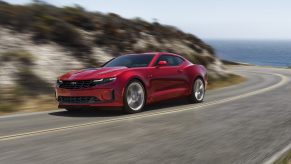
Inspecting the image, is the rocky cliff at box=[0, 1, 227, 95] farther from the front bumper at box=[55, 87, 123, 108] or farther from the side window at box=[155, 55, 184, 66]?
the side window at box=[155, 55, 184, 66]

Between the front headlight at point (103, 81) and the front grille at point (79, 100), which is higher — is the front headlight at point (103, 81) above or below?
above

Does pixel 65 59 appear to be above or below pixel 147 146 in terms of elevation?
above

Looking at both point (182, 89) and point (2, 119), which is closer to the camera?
point (2, 119)

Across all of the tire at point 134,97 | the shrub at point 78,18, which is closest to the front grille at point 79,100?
the tire at point 134,97

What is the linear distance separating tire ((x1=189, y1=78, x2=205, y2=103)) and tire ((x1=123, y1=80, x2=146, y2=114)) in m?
2.54

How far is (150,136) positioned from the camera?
7996 millimetres

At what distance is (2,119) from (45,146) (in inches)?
160

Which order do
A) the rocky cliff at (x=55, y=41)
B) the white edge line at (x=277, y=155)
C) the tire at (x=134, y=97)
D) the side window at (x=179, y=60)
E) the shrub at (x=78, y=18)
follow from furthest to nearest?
the shrub at (x=78, y=18) < the rocky cliff at (x=55, y=41) < the side window at (x=179, y=60) < the tire at (x=134, y=97) < the white edge line at (x=277, y=155)

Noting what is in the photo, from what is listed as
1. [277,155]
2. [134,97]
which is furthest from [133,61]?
[277,155]

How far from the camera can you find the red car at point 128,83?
1072 centimetres

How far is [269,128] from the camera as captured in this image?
9172 millimetres

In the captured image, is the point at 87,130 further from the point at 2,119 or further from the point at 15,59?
the point at 15,59

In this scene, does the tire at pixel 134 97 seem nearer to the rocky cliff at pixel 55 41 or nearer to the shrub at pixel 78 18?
the rocky cliff at pixel 55 41

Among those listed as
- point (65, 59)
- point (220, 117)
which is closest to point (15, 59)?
point (65, 59)
